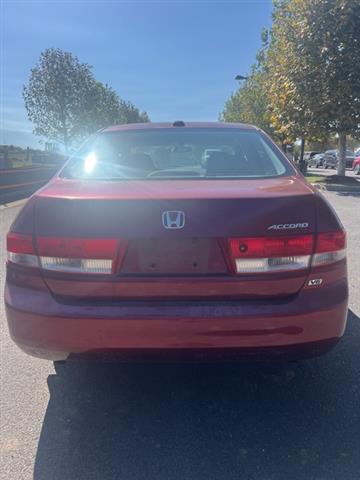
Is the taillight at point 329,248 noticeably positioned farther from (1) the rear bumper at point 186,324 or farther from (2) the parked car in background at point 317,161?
(2) the parked car in background at point 317,161

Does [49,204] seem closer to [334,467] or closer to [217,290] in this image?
[217,290]

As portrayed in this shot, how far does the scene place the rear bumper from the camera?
7.41ft

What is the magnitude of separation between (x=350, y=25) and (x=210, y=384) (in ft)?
50.9

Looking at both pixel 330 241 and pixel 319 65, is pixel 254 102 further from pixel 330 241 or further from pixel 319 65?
pixel 330 241

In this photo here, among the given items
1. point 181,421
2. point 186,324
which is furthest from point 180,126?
point 181,421

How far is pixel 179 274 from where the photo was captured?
2279 mm

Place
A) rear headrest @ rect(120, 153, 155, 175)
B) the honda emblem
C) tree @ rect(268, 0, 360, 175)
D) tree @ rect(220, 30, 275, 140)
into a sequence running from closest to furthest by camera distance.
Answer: the honda emblem, rear headrest @ rect(120, 153, 155, 175), tree @ rect(268, 0, 360, 175), tree @ rect(220, 30, 275, 140)

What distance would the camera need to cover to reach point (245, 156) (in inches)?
133

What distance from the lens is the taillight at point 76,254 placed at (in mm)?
2260

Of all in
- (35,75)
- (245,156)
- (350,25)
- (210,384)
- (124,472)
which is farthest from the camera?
(35,75)

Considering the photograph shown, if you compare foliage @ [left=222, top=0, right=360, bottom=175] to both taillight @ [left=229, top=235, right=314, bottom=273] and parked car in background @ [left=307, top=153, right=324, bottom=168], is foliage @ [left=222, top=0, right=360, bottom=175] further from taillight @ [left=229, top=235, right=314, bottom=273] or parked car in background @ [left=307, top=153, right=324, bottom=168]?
parked car in background @ [left=307, top=153, right=324, bottom=168]

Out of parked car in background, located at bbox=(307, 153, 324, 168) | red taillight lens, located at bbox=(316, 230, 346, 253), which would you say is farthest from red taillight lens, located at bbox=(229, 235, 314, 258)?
parked car in background, located at bbox=(307, 153, 324, 168)

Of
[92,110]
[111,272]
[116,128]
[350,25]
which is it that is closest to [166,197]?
[111,272]

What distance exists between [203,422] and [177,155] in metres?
2.06
